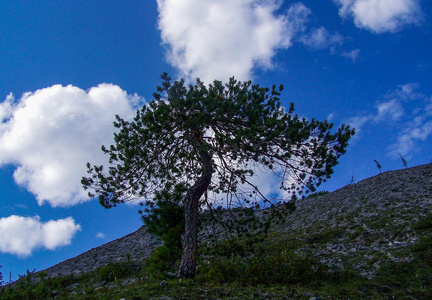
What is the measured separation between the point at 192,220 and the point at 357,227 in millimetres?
10705

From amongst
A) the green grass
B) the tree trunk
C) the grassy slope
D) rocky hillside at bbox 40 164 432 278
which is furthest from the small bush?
the tree trunk

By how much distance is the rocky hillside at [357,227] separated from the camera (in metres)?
12.6

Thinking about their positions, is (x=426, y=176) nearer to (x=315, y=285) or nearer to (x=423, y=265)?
(x=423, y=265)

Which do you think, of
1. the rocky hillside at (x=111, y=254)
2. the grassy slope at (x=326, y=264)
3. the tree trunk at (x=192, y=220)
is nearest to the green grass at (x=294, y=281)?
the grassy slope at (x=326, y=264)

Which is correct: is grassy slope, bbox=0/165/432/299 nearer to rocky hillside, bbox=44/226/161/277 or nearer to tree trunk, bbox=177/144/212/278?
tree trunk, bbox=177/144/212/278

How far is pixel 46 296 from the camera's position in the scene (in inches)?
452

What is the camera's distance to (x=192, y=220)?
459 inches

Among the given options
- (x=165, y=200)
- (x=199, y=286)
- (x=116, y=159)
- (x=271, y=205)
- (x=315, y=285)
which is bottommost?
(x=315, y=285)

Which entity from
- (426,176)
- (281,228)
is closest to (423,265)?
(281,228)

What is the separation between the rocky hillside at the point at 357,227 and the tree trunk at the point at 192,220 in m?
6.28

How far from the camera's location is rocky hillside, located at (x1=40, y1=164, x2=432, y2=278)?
41.5ft

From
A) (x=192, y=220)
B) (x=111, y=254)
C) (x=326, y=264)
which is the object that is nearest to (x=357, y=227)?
(x=326, y=264)

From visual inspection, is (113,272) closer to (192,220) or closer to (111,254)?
(111,254)

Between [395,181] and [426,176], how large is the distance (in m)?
2.14
